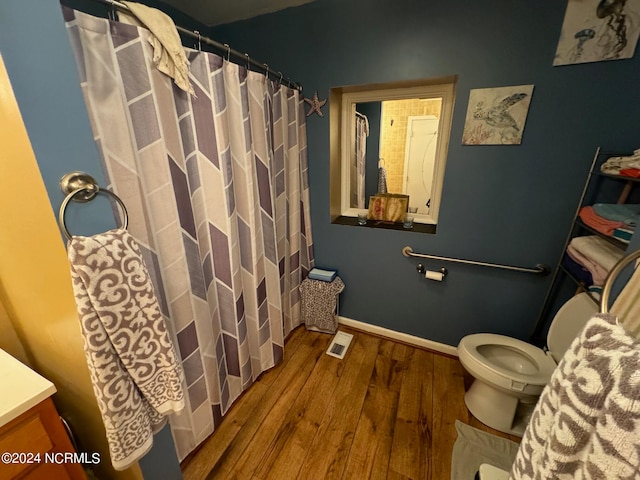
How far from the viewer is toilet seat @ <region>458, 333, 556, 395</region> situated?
3.85 feet

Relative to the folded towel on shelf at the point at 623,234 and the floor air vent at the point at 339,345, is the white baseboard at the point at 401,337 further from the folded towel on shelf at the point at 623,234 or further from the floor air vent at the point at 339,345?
the folded towel on shelf at the point at 623,234

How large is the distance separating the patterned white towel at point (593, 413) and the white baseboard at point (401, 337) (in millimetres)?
1359

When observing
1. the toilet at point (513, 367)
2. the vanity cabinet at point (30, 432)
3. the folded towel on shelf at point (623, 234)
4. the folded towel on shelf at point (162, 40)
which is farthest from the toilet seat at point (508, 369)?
the folded towel on shelf at point (162, 40)

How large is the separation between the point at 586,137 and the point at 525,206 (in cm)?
40

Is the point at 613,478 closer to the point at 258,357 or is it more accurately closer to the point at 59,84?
the point at 59,84

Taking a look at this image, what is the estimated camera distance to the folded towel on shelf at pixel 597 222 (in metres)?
0.97

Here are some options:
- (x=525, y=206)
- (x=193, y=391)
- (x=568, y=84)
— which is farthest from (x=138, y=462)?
(x=568, y=84)

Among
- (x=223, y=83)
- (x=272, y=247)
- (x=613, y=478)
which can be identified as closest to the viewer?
(x=613, y=478)

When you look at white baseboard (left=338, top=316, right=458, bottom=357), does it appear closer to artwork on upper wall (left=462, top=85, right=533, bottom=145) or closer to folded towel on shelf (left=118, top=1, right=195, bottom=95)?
artwork on upper wall (left=462, top=85, right=533, bottom=145)

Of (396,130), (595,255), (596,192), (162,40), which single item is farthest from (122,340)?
(596,192)

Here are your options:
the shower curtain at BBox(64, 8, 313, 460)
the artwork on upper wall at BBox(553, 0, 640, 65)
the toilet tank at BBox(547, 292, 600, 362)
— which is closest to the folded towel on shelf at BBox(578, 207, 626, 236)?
the toilet tank at BBox(547, 292, 600, 362)

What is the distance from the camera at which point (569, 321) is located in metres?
1.22

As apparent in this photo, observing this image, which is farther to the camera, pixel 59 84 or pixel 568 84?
pixel 568 84

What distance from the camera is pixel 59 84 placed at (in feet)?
1.70
